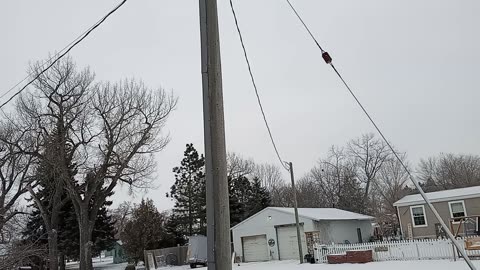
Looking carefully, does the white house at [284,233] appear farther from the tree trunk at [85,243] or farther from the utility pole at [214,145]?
the utility pole at [214,145]

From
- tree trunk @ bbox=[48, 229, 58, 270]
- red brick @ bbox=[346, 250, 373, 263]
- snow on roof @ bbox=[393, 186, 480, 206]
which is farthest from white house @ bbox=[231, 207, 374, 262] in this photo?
tree trunk @ bbox=[48, 229, 58, 270]

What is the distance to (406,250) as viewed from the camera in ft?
66.9

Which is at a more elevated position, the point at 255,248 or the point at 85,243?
the point at 85,243

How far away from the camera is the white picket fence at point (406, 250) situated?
738 inches

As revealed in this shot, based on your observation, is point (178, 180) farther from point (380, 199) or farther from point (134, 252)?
point (380, 199)

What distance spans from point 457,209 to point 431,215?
1609 millimetres

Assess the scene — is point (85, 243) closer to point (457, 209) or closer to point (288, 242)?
point (288, 242)

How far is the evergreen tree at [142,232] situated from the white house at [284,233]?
31.8 ft

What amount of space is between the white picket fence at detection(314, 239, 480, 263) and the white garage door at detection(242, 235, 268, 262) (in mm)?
6910

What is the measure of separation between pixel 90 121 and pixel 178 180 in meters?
19.3

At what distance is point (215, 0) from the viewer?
4426 mm

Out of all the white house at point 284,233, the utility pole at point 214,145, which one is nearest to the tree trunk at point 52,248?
the white house at point 284,233

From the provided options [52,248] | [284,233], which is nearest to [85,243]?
[52,248]

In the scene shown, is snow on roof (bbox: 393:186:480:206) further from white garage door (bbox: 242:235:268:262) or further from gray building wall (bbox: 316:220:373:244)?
white garage door (bbox: 242:235:268:262)
